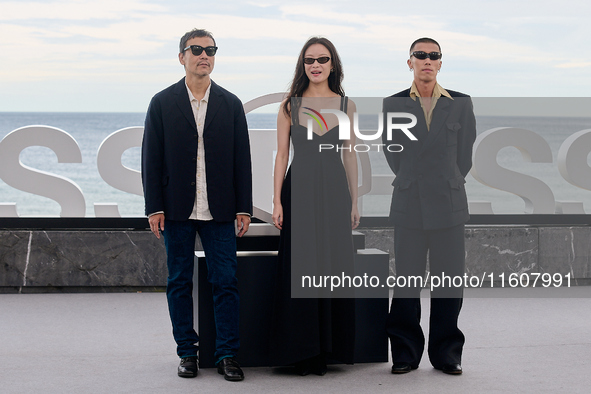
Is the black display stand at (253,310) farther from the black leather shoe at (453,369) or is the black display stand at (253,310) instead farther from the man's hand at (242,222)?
the black leather shoe at (453,369)

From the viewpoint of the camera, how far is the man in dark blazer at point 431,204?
361cm

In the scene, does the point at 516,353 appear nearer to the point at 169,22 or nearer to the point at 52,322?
the point at 52,322

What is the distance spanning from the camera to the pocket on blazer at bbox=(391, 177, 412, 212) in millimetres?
3652

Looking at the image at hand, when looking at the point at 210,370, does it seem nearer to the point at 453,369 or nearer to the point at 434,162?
the point at 453,369

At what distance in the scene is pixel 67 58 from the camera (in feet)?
114

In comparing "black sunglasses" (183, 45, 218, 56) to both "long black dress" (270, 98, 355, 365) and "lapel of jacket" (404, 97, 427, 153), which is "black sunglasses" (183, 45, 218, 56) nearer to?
"long black dress" (270, 98, 355, 365)

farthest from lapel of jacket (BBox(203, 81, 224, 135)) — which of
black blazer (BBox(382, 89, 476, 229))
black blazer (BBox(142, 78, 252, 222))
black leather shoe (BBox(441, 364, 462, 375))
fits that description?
black leather shoe (BBox(441, 364, 462, 375))

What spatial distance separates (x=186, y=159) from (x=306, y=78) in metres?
0.73

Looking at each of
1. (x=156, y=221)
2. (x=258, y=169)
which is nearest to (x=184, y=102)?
(x=156, y=221)

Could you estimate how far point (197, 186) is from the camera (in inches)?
141

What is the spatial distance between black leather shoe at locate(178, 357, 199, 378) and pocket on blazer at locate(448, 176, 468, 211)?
59.0 inches

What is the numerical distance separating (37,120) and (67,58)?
67.2ft

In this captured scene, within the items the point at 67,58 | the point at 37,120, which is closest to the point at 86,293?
the point at 67,58

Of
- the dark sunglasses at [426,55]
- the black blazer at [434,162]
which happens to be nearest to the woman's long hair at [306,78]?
the black blazer at [434,162]
